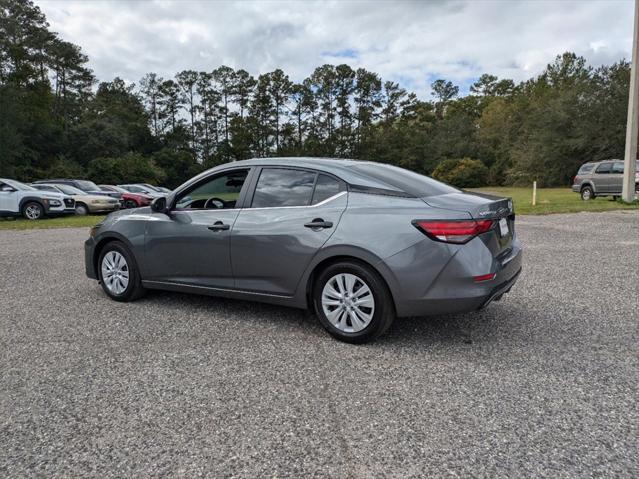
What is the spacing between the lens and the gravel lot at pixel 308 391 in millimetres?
2385

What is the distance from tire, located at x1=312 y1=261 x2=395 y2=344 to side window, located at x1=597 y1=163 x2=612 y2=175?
1990cm

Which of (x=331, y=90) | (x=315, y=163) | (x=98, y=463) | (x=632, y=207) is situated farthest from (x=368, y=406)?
(x=331, y=90)

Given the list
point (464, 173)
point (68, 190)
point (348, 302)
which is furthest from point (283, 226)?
point (464, 173)

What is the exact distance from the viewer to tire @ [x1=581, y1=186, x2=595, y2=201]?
800 inches

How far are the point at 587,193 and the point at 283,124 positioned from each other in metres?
60.8

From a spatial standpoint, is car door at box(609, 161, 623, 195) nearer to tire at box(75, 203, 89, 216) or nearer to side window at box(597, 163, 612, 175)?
side window at box(597, 163, 612, 175)

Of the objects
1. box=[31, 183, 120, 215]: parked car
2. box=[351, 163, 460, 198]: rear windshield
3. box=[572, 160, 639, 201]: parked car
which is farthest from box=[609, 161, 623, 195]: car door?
box=[31, 183, 120, 215]: parked car

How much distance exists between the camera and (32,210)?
1694 centimetres

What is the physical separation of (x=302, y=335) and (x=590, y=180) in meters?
20.1

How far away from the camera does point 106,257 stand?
542 centimetres

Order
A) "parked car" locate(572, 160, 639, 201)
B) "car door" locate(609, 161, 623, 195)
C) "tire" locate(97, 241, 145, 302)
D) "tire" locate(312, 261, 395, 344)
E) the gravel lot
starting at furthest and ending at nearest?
"parked car" locate(572, 160, 639, 201) < "car door" locate(609, 161, 623, 195) < "tire" locate(97, 241, 145, 302) < "tire" locate(312, 261, 395, 344) < the gravel lot

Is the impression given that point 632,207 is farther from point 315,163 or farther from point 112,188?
point 112,188

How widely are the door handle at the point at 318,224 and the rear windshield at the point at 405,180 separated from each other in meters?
0.59

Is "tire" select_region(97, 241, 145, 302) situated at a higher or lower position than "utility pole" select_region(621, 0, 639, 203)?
lower
